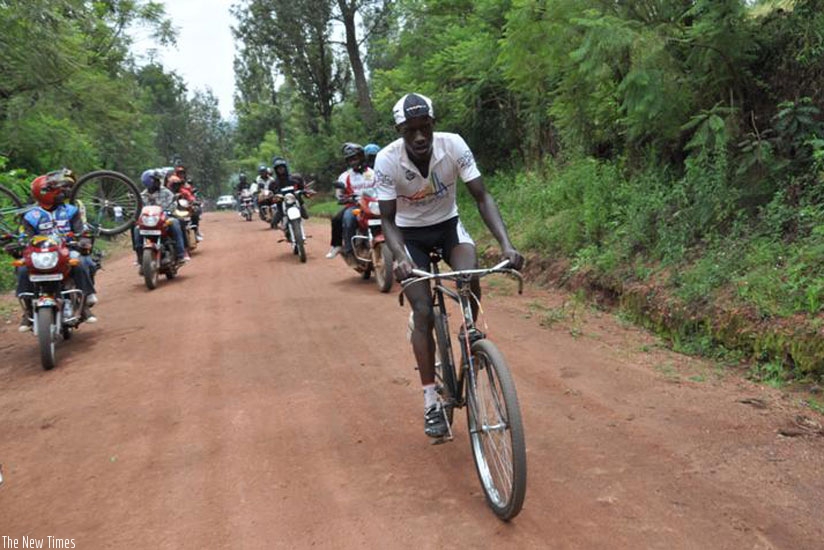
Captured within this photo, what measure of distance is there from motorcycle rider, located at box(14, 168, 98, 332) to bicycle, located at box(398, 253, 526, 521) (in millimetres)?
5414

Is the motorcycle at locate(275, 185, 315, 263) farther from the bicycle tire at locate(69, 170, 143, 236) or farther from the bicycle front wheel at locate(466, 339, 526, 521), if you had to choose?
the bicycle front wheel at locate(466, 339, 526, 521)

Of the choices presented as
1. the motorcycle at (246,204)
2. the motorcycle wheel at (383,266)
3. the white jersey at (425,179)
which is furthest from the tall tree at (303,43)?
the white jersey at (425,179)

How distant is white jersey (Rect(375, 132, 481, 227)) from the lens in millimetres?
4250

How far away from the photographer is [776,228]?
6.67m

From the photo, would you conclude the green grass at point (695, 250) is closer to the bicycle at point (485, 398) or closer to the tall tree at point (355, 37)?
the bicycle at point (485, 398)

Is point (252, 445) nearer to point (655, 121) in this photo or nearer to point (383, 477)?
point (383, 477)

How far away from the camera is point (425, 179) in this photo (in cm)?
431

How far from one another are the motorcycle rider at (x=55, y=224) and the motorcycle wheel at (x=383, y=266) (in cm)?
381

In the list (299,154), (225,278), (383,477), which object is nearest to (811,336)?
(383,477)

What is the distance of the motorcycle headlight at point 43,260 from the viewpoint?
7.17 m

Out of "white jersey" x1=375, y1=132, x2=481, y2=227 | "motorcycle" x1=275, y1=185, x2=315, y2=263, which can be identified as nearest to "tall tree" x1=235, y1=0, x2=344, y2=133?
"motorcycle" x1=275, y1=185, x2=315, y2=263

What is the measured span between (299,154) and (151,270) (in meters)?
26.5

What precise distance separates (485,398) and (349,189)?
7.65m

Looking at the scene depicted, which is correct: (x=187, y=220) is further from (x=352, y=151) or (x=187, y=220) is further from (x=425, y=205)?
(x=425, y=205)
